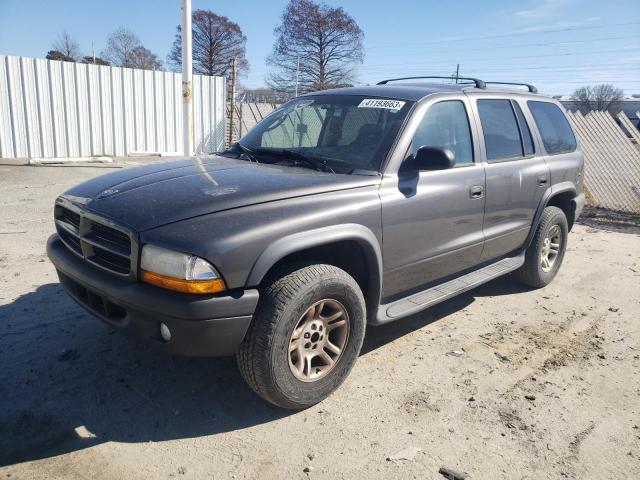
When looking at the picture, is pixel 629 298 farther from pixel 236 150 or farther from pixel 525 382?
pixel 236 150

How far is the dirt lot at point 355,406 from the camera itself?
2516 millimetres

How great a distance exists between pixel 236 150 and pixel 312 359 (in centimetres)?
193

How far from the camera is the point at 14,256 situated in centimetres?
520

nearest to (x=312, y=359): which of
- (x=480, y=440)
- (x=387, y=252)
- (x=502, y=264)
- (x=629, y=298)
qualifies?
(x=387, y=252)

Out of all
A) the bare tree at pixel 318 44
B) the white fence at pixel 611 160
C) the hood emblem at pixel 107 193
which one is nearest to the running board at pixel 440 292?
the hood emblem at pixel 107 193

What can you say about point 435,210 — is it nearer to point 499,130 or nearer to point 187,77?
point 499,130

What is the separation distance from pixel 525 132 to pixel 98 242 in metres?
3.80

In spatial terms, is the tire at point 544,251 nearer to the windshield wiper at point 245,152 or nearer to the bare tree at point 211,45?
the windshield wiper at point 245,152

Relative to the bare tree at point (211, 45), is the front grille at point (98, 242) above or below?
below

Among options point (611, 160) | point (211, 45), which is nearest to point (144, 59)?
point (211, 45)

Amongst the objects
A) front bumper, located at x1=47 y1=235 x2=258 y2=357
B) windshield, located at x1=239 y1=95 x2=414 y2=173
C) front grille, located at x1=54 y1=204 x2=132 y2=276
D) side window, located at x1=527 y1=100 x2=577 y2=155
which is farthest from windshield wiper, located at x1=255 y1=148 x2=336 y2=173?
side window, located at x1=527 y1=100 x2=577 y2=155

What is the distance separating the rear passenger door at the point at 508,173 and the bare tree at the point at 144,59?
52.8 metres

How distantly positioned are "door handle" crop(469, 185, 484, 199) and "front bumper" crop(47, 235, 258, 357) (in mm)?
2036

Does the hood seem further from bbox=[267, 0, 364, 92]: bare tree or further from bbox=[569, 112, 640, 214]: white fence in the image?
bbox=[267, 0, 364, 92]: bare tree
